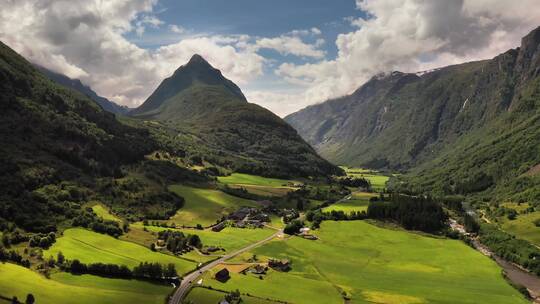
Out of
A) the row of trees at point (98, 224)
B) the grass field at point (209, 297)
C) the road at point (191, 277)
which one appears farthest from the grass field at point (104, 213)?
the grass field at point (209, 297)

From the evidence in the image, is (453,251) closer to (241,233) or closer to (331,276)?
(331,276)

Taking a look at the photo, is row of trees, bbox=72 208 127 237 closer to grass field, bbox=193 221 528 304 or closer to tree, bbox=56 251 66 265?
tree, bbox=56 251 66 265

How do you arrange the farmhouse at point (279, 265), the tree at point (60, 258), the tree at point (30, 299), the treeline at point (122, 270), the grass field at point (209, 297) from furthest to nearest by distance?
1. the farmhouse at point (279, 265)
2. the tree at point (60, 258)
3. the treeline at point (122, 270)
4. the grass field at point (209, 297)
5. the tree at point (30, 299)

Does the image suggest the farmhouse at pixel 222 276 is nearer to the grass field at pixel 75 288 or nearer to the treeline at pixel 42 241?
the grass field at pixel 75 288

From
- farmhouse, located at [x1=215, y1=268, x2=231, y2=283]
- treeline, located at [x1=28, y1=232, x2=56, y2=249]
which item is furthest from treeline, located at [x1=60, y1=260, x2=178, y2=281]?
treeline, located at [x1=28, y1=232, x2=56, y2=249]

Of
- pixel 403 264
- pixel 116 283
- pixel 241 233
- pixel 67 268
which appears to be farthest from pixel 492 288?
pixel 67 268

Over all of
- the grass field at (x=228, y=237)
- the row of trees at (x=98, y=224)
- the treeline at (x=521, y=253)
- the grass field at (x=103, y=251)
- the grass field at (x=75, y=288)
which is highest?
the treeline at (x=521, y=253)

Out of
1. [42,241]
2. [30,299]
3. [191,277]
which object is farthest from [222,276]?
[42,241]
